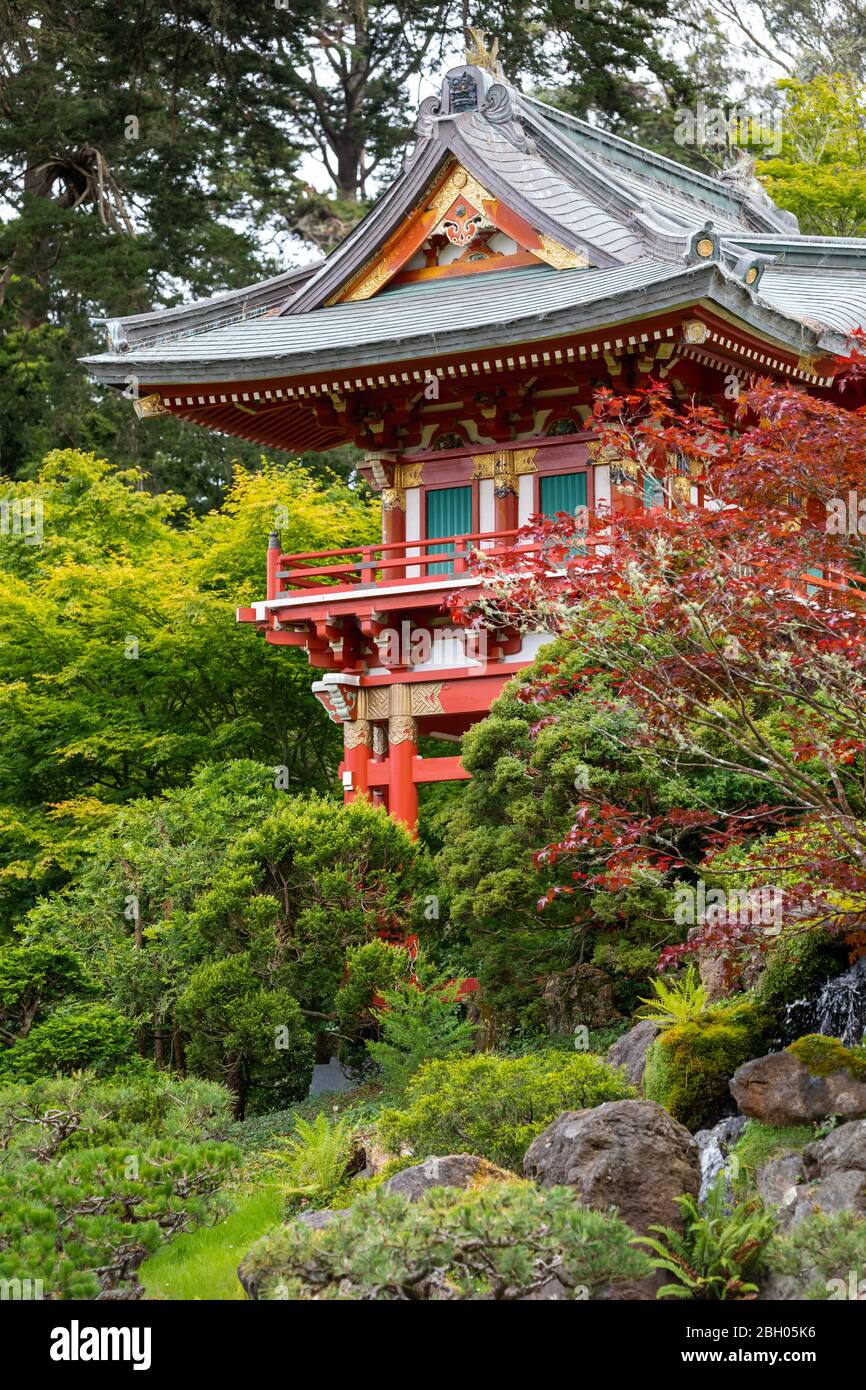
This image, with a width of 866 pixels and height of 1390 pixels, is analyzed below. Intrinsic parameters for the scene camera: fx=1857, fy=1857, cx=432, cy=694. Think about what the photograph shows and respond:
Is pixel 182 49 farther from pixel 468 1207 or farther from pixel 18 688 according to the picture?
pixel 468 1207

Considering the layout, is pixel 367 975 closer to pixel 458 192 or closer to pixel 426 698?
pixel 426 698

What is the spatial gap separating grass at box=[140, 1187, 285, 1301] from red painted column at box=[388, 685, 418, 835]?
25.4ft

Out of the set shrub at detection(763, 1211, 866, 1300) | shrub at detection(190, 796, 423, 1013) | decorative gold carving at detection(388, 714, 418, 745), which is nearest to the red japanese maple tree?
shrub at detection(763, 1211, 866, 1300)

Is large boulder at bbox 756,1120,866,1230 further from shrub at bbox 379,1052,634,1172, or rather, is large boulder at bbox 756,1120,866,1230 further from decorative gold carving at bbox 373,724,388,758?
decorative gold carving at bbox 373,724,388,758

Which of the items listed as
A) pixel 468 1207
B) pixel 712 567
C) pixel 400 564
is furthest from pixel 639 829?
pixel 400 564

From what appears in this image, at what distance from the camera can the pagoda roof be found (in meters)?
19.5

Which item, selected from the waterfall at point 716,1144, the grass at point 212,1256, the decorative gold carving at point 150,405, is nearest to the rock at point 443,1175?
the grass at point 212,1256

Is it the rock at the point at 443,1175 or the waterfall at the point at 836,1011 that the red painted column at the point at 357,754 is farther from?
the rock at the point at 443,1175

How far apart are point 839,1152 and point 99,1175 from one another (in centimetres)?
467

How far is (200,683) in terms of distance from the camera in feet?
83.1

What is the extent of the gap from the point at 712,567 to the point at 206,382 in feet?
37.2

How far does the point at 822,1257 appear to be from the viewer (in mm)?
9781

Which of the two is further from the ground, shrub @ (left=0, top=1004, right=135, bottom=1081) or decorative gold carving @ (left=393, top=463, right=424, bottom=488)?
decorative gold carving @ (left=393, top=463, right=424, bottom=488)

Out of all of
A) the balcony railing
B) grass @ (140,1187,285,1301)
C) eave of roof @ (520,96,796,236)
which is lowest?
grass @ (140,1187,285,1301)
